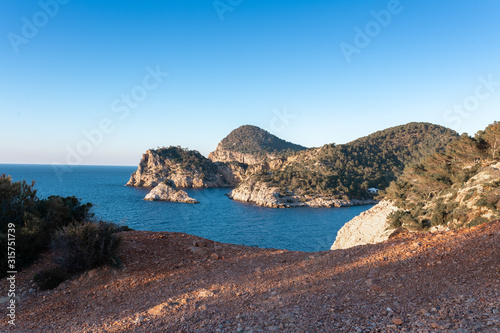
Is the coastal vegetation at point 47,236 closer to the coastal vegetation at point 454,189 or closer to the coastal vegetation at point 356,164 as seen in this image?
the coastal vegetation at point 454,189

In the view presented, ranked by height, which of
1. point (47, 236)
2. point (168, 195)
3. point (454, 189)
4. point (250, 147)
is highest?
point (250, 147)

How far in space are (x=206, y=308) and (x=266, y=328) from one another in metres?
1.55

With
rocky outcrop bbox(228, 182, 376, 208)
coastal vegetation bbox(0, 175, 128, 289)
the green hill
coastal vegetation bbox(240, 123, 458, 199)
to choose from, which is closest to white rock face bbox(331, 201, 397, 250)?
coastal vegetation bbox(0, 175, 128, 289)

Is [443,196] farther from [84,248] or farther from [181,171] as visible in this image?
[181,171]

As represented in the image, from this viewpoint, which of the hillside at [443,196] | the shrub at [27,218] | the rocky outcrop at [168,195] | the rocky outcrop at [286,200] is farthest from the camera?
the rocky outcrop at [168,195]

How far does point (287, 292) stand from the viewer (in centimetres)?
551

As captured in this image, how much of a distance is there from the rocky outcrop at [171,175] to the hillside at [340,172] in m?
26.6

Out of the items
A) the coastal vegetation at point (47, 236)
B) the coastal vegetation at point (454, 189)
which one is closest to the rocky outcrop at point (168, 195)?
the coastal vegetation at point (454, 189)

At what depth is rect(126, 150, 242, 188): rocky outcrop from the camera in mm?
102812

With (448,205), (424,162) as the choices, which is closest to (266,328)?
(448,205)

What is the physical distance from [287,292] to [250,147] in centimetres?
13800

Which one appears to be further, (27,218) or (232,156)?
(232,156)

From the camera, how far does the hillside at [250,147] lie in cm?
13112

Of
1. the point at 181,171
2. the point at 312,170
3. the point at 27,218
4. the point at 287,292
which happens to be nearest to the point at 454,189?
the point at 287,292
